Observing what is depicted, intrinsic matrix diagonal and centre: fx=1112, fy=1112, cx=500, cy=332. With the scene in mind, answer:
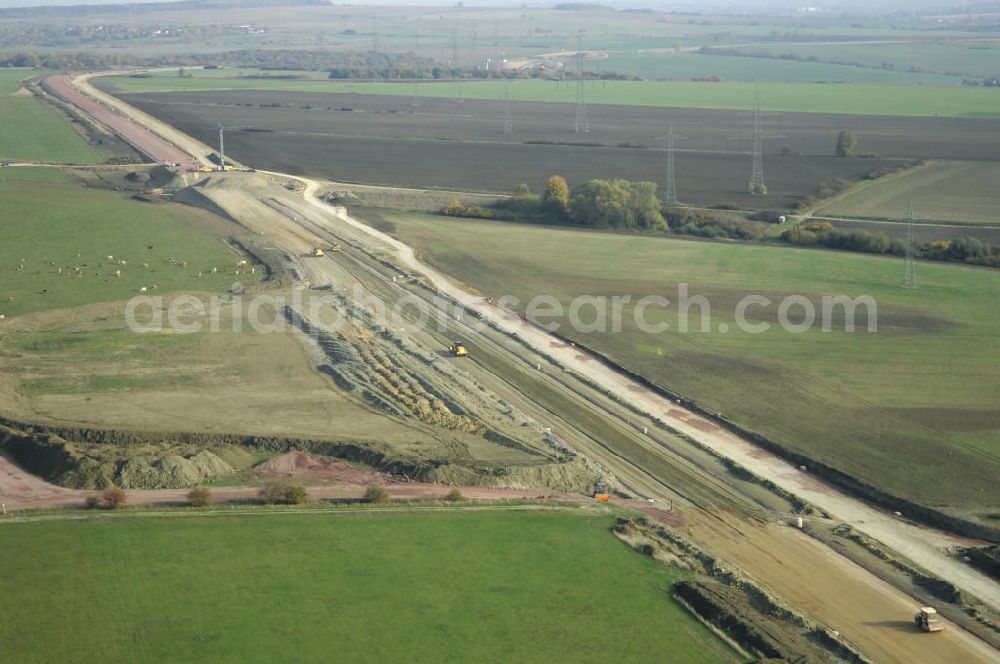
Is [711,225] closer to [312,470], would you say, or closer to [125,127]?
[312,470]

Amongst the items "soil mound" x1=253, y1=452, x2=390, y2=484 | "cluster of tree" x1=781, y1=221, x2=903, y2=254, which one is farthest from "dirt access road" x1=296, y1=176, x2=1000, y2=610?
"cluster of tree" x1=781, y1=221, x2=903, y2=254

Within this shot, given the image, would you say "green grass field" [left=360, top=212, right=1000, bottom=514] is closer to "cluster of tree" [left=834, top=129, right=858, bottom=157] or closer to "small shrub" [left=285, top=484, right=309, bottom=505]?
"small shrub" [left=285, top=484, right=309, bottom=505]

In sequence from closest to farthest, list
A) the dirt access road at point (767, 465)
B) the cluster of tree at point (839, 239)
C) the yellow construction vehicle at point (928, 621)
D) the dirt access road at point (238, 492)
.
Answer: the yellow construction vehicle at point (928, 621) → the dirt access road at point (767, 465) → the dirt access road at point (238, 492) → the cluster of tree at point (839, 239)

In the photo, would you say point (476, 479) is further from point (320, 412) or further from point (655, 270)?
point (655, 270)

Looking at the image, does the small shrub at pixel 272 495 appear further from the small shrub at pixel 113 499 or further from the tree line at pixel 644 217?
the tree line at pixel 644 217

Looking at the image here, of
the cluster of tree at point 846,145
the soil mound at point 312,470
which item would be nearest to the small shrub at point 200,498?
the soil mound at point 312,470

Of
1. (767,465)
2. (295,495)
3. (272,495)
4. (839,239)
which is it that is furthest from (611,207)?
(272,495)

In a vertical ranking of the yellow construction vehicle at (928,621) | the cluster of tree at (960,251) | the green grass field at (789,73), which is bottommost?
the yellow construction vehicle at (928,621)
